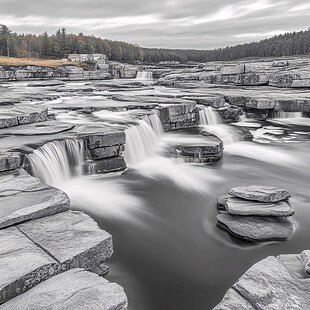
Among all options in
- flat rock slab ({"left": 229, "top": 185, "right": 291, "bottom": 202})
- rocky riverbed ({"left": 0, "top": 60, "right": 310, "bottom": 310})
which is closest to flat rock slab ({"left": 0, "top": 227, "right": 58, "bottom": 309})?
rocky riverbed ({"left": 0, "top": 60, "right": 310, "bottom": 310})

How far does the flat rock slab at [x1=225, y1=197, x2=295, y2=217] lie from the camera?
5637 millimetres

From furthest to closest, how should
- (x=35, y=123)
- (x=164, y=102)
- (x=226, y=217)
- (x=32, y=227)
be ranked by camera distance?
1. (x=164, y=102)
2. (x=35, y=123)
3. (x=226, y=217)
4. (x=32, y=227)

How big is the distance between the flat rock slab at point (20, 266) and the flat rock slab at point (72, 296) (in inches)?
2.8

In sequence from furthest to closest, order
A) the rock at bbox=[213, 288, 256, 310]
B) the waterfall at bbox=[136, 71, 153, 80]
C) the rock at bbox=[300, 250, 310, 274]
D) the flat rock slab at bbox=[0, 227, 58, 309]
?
the waterfall at bbox=[136, 71, 153, 80] → the rock at bbox=[300, 250, 310, 274] → the rock at bbox=[213, 288, 256, 310] → the flat rock slab at bbox=[0, 227, 58, 309]

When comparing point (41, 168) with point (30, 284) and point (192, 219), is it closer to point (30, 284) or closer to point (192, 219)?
point (192, 219)

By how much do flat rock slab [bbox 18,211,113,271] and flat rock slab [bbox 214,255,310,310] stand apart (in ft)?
4.49

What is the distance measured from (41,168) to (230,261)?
412 cm

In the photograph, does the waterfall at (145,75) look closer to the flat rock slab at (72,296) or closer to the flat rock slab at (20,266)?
the flat rock slab at (20,266)

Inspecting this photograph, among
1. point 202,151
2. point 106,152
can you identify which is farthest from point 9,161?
point 202,151

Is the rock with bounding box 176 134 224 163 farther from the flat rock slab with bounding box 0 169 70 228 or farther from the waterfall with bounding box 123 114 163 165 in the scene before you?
the flat rock slab with bounding box 0 169 70 228

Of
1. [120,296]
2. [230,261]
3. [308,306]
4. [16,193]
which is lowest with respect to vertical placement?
[230,261]

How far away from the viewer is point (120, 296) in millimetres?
2941

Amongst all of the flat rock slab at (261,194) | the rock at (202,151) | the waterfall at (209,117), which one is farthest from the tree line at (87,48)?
the flat rock slab at (261,194)

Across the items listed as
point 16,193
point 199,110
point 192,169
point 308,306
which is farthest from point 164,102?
point 308,306
